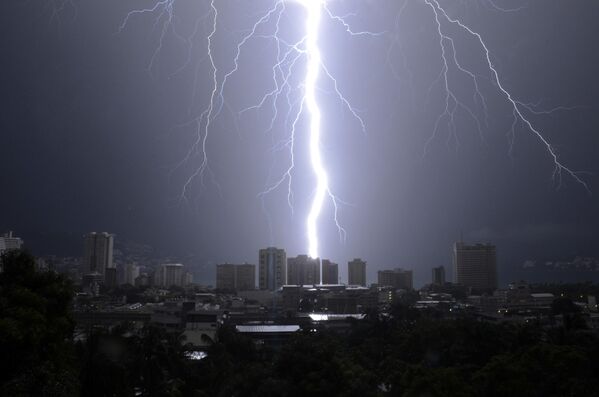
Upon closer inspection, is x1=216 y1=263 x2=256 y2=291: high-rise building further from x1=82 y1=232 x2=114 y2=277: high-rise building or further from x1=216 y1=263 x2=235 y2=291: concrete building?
x1=82 y1=232 x2=114 y2=277: high-rise building

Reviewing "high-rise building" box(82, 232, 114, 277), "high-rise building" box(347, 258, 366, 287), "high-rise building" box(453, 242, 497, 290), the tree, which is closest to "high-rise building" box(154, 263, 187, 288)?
"high-rise building" box(82, 232, 114, 277)

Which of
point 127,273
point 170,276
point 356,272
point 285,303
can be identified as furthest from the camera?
point 127,273

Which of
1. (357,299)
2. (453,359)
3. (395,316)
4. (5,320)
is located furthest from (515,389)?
(357,299)

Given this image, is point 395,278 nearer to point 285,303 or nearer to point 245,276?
point 245,276

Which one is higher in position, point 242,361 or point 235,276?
point 235,276

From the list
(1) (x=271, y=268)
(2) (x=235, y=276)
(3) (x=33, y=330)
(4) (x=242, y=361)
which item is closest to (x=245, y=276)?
→ (2) (x=235, y=276)

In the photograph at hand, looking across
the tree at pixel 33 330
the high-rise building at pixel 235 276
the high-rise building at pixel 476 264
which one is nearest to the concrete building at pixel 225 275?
the high-rise building at pixel 235 276

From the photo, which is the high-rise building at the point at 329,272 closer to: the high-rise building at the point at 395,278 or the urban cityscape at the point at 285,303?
the urban cityscape at the point at 285,303

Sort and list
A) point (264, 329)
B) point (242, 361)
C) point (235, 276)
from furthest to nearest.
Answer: point (235, 276) < point (264, 329) < point (242, 361)
